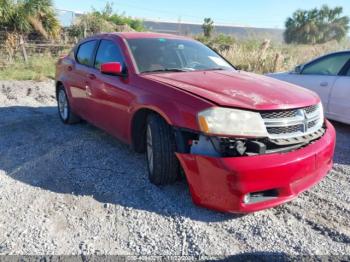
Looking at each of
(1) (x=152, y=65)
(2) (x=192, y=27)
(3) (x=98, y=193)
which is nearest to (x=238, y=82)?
(1) (x=152, y=65)

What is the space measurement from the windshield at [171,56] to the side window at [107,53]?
0.59 ft

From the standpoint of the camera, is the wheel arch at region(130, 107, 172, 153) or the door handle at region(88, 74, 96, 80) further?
the door handle at region(88, 74, 96, 80)

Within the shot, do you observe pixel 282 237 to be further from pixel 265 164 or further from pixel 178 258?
pixel 178 258

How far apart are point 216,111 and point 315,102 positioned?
3.88 feet

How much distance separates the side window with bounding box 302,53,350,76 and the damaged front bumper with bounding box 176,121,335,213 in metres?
3.33

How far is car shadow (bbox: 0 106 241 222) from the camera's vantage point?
329cm

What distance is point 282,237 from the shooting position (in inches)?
109

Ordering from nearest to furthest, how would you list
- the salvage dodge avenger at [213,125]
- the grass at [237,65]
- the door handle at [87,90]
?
the salvage dodge avenger at [213,125], the door handle at [87,90], the grass at [237,65]

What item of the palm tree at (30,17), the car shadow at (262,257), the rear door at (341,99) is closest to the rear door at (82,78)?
the car shadow at (262,257)

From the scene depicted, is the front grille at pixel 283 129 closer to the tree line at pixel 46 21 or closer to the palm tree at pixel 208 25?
the tree line at pixel 46 21

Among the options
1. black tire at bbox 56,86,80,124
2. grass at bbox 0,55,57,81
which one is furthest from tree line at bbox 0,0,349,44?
black tire at bbox 56,86,80,124

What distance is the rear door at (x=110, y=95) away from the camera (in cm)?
392

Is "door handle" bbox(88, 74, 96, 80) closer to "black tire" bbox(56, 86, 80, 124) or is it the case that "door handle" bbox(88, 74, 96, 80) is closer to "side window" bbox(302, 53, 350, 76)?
"black tire" bbox(56, 86, 80, 124)

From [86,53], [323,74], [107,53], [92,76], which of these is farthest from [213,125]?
[323,74]
